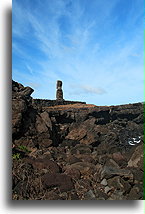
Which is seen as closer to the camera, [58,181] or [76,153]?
[58,181]

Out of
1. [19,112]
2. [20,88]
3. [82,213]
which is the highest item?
[20,88]

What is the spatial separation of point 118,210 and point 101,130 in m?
6.39

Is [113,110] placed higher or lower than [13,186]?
higher

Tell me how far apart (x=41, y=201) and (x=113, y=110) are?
8409 millimetres

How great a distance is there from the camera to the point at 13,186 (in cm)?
374

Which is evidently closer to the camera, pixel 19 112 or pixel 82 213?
pixel 82 213

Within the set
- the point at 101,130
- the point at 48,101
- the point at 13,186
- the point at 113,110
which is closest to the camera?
the point at 13,186

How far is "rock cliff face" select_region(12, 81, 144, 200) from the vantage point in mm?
3701

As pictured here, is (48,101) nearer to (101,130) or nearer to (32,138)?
(101,130)

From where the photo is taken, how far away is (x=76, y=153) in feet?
22.3

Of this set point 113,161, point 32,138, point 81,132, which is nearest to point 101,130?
point 81,132

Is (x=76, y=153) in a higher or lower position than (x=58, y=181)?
higher

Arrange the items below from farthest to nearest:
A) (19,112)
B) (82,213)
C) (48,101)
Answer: (48,101), (19,112), (82,213)

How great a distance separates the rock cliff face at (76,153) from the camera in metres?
3.70
